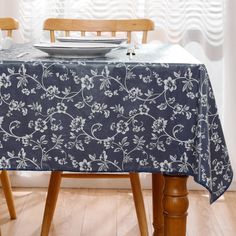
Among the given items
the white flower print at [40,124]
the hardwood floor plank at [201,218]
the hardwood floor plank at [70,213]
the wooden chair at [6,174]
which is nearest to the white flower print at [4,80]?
the white flower print at [40,124]

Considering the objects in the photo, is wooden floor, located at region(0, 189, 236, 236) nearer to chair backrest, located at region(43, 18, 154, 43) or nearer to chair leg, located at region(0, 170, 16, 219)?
chair leg, located at region(0, 170, 16, 219)

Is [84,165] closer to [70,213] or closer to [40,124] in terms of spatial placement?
[40,124]

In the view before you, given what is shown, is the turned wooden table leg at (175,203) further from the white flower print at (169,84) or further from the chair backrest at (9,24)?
the chair backrest at (9,24)

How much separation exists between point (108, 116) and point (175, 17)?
1.45m

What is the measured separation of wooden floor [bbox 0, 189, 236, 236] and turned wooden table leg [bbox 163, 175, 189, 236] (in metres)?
0.84

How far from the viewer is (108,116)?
143 centimetres

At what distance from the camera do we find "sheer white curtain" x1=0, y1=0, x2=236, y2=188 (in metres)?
2.75

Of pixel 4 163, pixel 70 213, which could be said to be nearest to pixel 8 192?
pixel 70 213

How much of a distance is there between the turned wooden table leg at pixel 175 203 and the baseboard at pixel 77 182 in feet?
4.53

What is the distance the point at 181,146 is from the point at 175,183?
0.11 meters

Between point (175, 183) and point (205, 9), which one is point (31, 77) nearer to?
point (175, 183)

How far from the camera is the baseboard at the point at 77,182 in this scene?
114 inches

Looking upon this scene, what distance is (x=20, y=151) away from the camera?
146cm

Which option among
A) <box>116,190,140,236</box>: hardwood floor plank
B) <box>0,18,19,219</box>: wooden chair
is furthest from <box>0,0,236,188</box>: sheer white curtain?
<box>116,190,140,236</box>: hardwood floor plank
